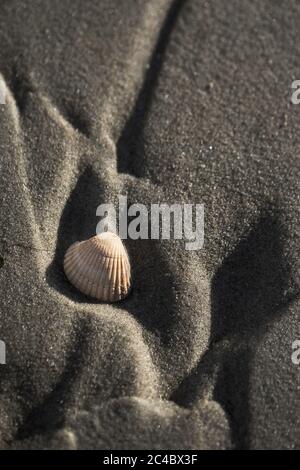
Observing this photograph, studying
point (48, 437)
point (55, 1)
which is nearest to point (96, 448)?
point (48, 437)

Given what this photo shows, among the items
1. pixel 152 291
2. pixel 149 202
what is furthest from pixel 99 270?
pixel 149 202

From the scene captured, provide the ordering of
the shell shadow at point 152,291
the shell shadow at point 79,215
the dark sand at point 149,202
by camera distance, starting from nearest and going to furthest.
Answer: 1. the dark sand at point 149,202
2. the shell shadow at point 152,291
3. the shell shadow at point 79,215

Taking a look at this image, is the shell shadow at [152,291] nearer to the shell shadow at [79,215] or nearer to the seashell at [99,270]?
the seashell at [99,270]

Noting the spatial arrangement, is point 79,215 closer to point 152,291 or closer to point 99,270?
point 99,270

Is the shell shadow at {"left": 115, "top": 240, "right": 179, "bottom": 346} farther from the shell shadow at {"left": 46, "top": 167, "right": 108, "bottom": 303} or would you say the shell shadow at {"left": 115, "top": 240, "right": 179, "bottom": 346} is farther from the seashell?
the shell shadow at {"left": 46, "top": 167, "right": 108, "bottom": 303}

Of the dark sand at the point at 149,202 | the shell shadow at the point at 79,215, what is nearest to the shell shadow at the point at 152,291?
the dark sand at the point at 149,202

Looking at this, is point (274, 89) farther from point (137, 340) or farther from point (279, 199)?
A: point (137, 340)

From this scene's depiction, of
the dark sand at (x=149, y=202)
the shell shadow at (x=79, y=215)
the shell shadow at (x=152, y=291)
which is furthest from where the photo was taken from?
the shell shadow at (x=79, y=215)
